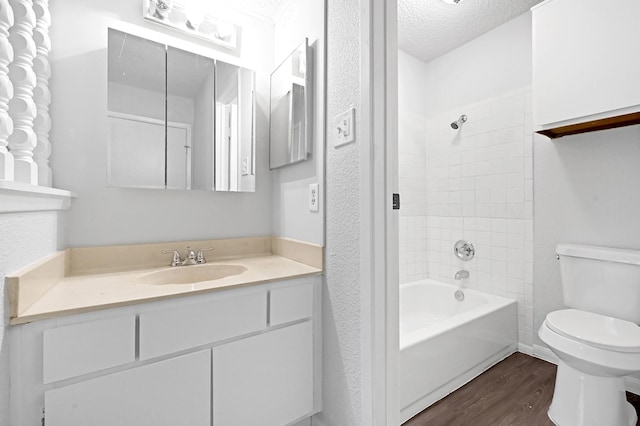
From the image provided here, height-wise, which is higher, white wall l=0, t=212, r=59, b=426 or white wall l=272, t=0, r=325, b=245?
white wall l=272, t=0, r=325, b=245

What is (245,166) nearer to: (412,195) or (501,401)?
(412,195)

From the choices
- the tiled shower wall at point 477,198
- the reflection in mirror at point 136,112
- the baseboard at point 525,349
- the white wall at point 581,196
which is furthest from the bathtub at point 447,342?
the reflection in mirror at point 136,112

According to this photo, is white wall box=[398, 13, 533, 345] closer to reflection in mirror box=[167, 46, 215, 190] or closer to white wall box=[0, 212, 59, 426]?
reflection in mirror box=[167, 46, 215, 190]

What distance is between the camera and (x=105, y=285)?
1.08 meters

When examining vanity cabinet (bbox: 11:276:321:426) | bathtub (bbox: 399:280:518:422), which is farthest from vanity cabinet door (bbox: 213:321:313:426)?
bathtub (bbox: 399:280:518:422)

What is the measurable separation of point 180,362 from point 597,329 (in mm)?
1878

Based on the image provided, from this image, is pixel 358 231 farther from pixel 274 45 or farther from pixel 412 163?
pixel 412 163

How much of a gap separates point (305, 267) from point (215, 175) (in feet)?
2.30

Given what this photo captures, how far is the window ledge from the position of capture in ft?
2.36

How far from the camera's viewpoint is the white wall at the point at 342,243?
1137 millimetres

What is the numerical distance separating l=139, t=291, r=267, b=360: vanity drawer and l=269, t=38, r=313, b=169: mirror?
28.4 inches

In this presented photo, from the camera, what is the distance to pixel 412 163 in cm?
265

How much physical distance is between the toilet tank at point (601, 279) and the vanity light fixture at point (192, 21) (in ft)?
7.67

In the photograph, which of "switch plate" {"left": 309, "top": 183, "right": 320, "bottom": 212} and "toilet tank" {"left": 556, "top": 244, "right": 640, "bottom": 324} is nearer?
"switch plate" {"left": 309, "top": 183, "right": 320, "bottom": 212}
